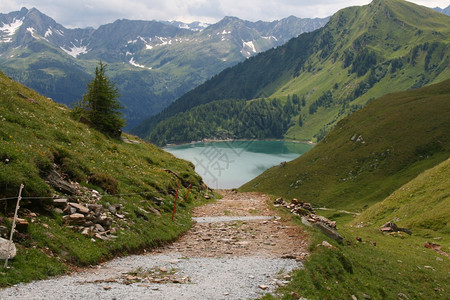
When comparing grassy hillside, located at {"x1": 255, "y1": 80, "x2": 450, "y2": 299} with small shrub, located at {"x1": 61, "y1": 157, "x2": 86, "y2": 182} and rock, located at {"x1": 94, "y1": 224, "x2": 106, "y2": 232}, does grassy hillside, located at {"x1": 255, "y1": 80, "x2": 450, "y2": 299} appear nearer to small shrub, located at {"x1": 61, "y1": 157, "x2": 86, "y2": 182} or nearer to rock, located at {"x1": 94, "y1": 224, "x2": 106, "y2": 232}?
rock, located at {"x1": 94, "y1": 224, "x2": 106, "y2": 232}

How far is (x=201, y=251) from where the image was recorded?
20.9 m

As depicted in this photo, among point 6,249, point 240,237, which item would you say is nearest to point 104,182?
point 240,237

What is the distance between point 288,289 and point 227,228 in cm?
1215

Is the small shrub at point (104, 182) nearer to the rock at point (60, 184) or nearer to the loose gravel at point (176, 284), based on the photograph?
the rock at point (60, 184)

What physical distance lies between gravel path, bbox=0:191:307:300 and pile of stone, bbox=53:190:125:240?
2.01 meters

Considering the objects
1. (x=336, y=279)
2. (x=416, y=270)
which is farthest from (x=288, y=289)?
(x=416, y=270)

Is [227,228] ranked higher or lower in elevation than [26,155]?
lower

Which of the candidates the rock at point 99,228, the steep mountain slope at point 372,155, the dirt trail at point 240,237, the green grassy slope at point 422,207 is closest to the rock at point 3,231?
the rock at point 99,228

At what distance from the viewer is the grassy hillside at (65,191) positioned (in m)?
15.0

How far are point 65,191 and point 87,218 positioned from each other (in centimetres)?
256

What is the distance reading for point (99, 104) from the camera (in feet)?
144

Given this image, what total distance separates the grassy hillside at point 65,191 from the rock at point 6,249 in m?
0.33

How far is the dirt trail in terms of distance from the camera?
68.4 ft

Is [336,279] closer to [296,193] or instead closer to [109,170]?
[109,170]
